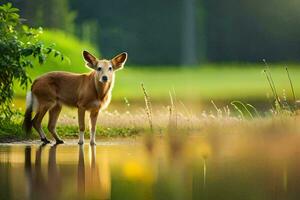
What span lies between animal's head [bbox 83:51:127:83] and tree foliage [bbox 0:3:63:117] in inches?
54.1

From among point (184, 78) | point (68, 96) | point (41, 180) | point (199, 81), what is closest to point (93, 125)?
point (68, 96)

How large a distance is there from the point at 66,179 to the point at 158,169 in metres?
1.23

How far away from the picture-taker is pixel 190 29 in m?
53.7

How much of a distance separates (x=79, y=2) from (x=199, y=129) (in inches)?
1529

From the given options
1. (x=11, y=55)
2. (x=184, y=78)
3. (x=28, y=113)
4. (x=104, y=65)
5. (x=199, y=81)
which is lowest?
(x=28, y=113)

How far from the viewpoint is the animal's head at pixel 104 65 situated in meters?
13.6

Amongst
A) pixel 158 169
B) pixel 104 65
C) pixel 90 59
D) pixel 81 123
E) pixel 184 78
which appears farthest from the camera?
pixel 184 78

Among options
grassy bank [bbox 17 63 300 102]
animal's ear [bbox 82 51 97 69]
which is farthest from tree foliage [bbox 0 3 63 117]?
grassy bank [bbox 17 63 300 102]

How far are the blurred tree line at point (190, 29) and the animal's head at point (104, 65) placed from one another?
33204 mm

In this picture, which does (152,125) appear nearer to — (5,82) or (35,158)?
(5,82)

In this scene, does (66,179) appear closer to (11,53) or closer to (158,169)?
(158,169)

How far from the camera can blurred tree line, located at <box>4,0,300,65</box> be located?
49375 mm

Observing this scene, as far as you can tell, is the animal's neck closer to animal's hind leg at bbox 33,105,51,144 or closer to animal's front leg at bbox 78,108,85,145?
animal's front leg at bbox 78,108,85,145

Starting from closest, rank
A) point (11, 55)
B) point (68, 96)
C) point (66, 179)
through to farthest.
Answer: point (66, 179) → point (68, 96) → point (11, 55)
